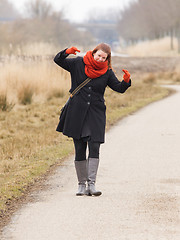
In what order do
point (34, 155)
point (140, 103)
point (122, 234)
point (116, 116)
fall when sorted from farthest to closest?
point (140, 103) → point (116, 116) → point (34, 155) → point (122, 234)

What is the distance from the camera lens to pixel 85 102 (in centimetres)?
568

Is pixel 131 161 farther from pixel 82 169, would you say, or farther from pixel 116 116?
pixel 116 116

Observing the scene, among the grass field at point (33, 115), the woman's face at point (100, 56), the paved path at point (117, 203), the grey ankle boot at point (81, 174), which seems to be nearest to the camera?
the paved path at point (117, 203)

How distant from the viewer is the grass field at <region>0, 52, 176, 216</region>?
23.4 ft

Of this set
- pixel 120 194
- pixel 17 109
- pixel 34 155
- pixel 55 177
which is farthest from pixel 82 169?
pixel 17 109

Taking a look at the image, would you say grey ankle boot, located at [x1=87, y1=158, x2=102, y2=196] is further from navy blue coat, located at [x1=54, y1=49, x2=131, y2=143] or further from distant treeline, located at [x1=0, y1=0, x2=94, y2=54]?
distant treeline, located at [x1=0, y1=0, x2=94, y2=54]

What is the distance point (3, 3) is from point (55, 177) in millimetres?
161297

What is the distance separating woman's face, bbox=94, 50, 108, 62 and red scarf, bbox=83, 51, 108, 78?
36mm

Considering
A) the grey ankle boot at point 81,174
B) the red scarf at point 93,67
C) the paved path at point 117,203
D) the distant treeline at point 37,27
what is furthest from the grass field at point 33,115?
the distant treeline at point 37,27

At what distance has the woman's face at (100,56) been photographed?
18.1ft

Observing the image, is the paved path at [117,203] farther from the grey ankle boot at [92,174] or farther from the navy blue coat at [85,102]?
the navy blue coat at [85,102]

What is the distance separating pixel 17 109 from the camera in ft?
45.5

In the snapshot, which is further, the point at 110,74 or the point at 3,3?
the point at 3,3

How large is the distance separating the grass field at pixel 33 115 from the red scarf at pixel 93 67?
1.52 meters
